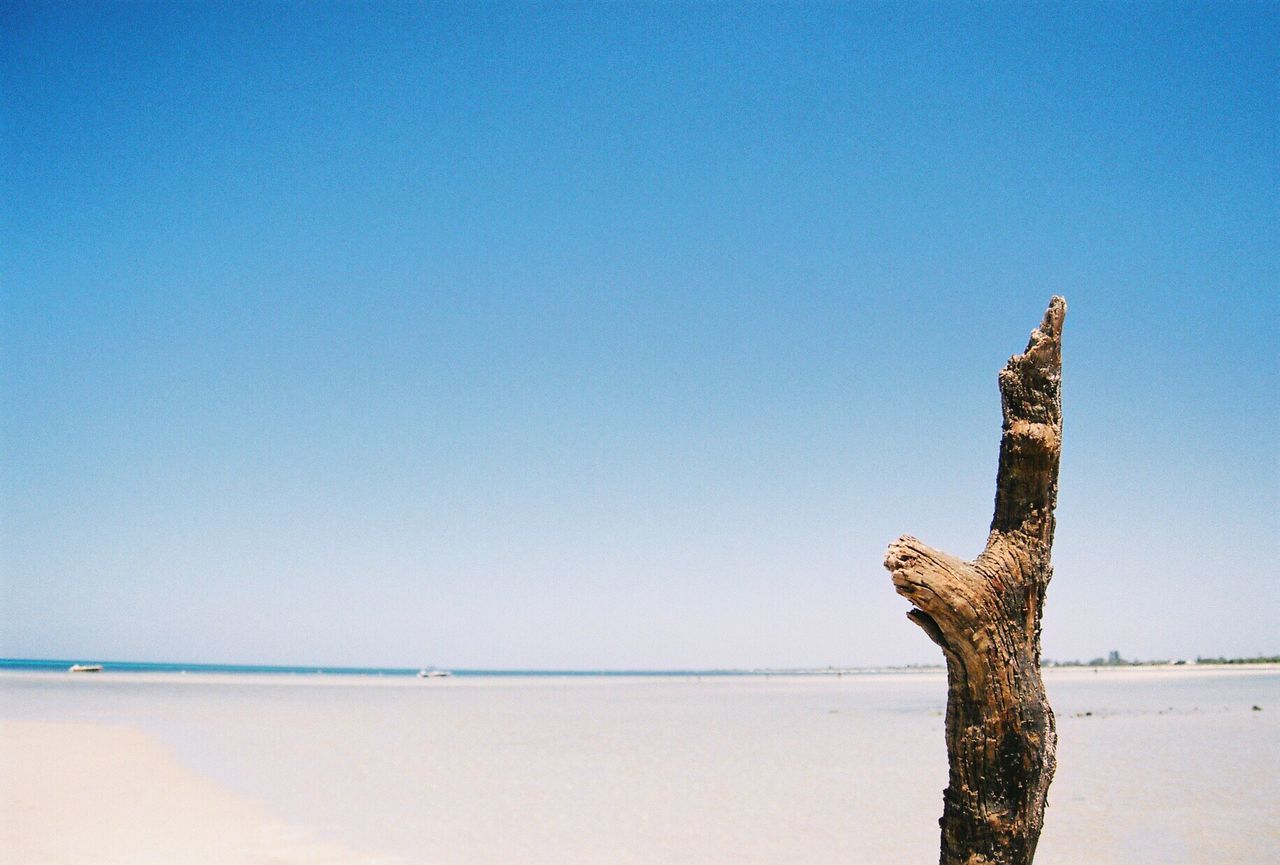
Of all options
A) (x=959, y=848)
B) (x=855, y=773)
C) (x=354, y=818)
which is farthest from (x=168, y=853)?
(x=855, y=773)

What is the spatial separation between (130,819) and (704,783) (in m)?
7.52

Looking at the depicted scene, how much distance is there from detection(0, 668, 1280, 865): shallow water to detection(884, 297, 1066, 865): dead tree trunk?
244 inches

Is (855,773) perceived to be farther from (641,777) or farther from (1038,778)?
(1038,778)

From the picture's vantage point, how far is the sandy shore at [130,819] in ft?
30.0

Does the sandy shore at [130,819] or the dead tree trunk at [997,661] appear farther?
the sandy shore at [130,819]

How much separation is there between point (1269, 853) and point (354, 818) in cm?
1000

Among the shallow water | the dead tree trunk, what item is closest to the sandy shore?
the shallow water

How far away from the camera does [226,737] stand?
1967 cm

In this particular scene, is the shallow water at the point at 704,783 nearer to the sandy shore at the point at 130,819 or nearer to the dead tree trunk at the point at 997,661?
the sandy shore at the point at 130,819

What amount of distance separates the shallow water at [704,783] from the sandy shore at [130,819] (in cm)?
58

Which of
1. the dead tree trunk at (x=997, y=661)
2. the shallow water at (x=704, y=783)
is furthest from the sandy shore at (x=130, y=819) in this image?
the dead tree trunk at (x=997, y=661)

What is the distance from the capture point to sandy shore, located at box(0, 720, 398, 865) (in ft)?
30.0

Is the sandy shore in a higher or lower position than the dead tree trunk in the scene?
lower

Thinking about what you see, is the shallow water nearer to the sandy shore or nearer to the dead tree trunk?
the sandy shore
